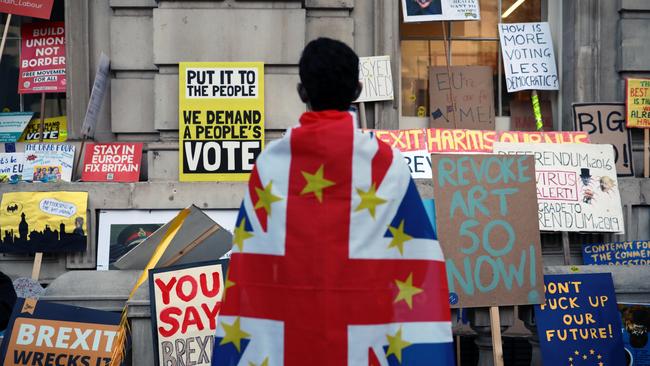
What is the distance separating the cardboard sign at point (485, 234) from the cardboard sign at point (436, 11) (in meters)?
4.03

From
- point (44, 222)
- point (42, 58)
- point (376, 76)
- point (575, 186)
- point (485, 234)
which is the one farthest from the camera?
point (42, 58)

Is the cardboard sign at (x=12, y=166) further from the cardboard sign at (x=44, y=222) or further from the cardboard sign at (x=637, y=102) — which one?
the cardboard sign at (x=637, y=102)

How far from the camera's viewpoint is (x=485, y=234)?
5.20m

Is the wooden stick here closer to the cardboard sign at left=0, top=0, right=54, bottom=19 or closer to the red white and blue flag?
the red white and blue flag

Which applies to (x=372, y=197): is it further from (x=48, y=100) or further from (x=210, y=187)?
(x=48, y=100)

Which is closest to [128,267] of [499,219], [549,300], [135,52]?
[499,219]

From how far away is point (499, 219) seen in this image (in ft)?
17.1

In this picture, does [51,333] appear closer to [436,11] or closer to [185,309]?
[185,309]

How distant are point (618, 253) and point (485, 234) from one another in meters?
3.50

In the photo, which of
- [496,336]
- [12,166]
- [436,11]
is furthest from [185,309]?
[436,11]

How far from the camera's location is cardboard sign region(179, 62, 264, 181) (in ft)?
27.3

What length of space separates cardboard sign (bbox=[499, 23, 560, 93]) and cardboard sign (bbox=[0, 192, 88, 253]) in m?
4.53

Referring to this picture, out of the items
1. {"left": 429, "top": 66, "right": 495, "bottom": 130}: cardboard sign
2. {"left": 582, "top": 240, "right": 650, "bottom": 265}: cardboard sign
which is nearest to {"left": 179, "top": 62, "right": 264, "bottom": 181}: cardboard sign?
{"left": 429, "top": 66, "right": 495, "bottom": 130}: cardboard sign

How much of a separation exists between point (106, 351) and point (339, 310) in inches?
89.0
